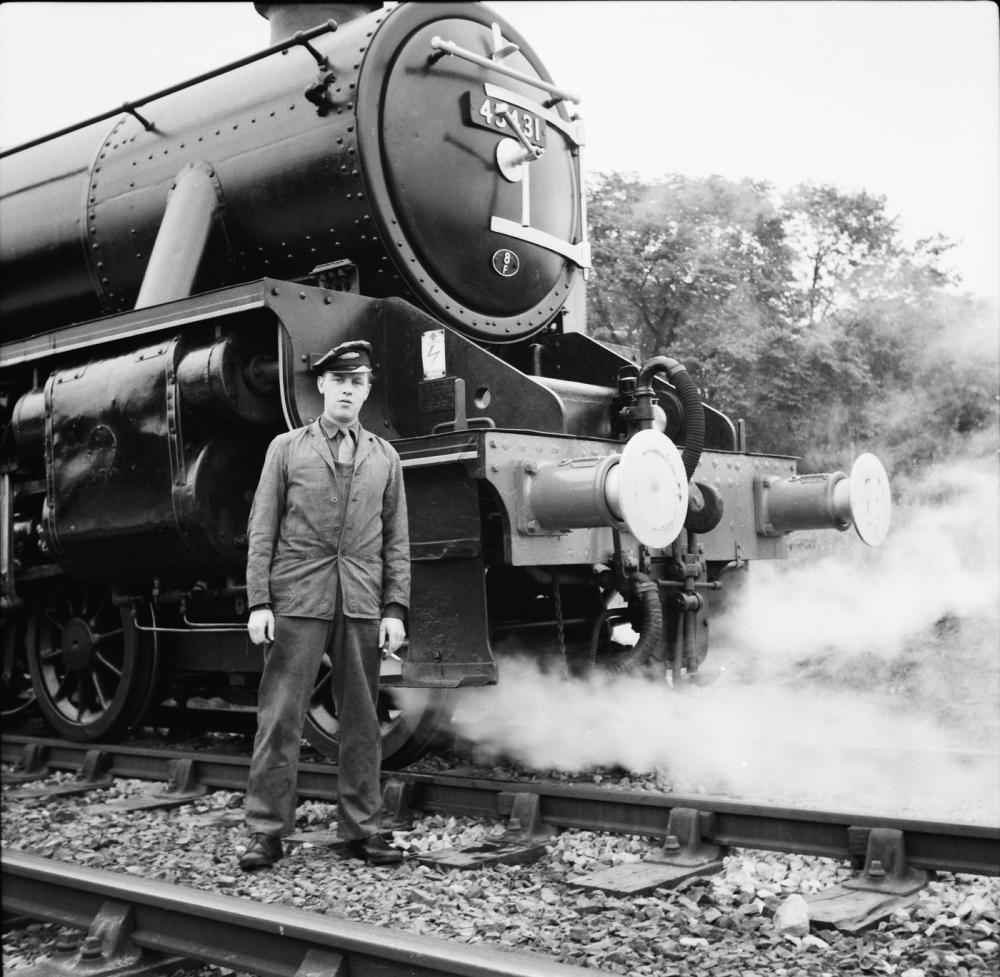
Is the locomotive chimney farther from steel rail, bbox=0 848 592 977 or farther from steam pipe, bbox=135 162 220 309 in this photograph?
steel rail, bbox=0 848 592 977

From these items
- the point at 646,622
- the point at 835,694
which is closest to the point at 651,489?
the point at 646,622

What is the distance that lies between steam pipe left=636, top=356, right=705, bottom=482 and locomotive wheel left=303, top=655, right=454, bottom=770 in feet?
4.35

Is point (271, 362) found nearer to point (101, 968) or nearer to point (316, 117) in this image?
point (316, 117)

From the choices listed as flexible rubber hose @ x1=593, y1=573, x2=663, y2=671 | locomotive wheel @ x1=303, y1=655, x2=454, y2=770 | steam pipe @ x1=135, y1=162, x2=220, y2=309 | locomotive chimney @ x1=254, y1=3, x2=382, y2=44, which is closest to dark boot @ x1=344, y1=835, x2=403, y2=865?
locomotive wheel @ x1=303, y1=655, x2=454, y2=770

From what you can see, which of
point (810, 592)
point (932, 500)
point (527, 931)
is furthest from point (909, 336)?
point (527, 931)

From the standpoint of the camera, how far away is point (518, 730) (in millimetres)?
5090

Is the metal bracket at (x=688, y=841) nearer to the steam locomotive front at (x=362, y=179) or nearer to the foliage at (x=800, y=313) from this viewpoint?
the steam locomotive front at (x=362, y=179)

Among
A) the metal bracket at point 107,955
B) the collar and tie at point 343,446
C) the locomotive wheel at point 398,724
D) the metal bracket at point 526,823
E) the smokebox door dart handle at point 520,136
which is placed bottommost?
the metal bracket at point 107,955

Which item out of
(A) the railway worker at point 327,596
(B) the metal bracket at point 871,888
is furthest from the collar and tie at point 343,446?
(B) the metal bracket at point 871,888

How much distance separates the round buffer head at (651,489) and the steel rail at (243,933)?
4.75 feet

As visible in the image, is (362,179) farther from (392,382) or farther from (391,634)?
(391,634)

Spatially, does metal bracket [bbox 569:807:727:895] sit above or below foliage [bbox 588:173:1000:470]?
below

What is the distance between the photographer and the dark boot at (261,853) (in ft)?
11.4

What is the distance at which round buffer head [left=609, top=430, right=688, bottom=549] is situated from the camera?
3.67 meters
